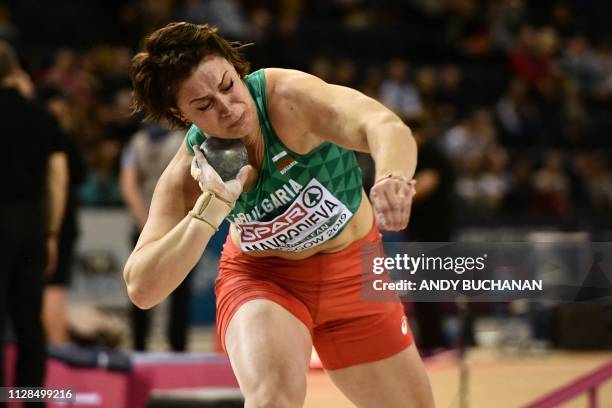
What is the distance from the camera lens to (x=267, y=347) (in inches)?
121

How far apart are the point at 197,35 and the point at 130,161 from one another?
3.97 metres

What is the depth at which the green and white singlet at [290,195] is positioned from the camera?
10.2 ft

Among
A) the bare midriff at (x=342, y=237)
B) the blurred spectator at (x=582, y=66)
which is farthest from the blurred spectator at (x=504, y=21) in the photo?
the bare midriff at (x=342, y=237)

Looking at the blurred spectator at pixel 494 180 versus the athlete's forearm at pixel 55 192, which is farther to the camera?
the blurred spectator at pixel 494 180

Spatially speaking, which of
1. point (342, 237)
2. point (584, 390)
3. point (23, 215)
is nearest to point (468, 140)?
point (23, 215)

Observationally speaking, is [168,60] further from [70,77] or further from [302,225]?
[70,77]

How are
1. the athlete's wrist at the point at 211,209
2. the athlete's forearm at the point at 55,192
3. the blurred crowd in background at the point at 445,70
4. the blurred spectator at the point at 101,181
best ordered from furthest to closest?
the blurred crowd in background at the point at 445,70
the blurred spectator at the point at 101,181
the athlete's forearm at the point at 55,192
the athlete's wrist at the point at 211,209

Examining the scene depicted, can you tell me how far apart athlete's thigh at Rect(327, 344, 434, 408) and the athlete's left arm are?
82 cm

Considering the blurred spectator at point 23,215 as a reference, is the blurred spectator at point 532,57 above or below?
above

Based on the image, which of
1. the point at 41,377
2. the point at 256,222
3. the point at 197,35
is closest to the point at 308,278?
the point at 256,222

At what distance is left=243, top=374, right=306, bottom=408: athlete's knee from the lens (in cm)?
299

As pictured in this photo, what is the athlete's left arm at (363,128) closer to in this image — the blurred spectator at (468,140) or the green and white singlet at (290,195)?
the green and white singlet at (290,195)

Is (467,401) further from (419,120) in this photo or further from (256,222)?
(419,120)

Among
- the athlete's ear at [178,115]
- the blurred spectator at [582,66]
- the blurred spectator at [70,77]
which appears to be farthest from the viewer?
the blurred spectator at [582,66]
